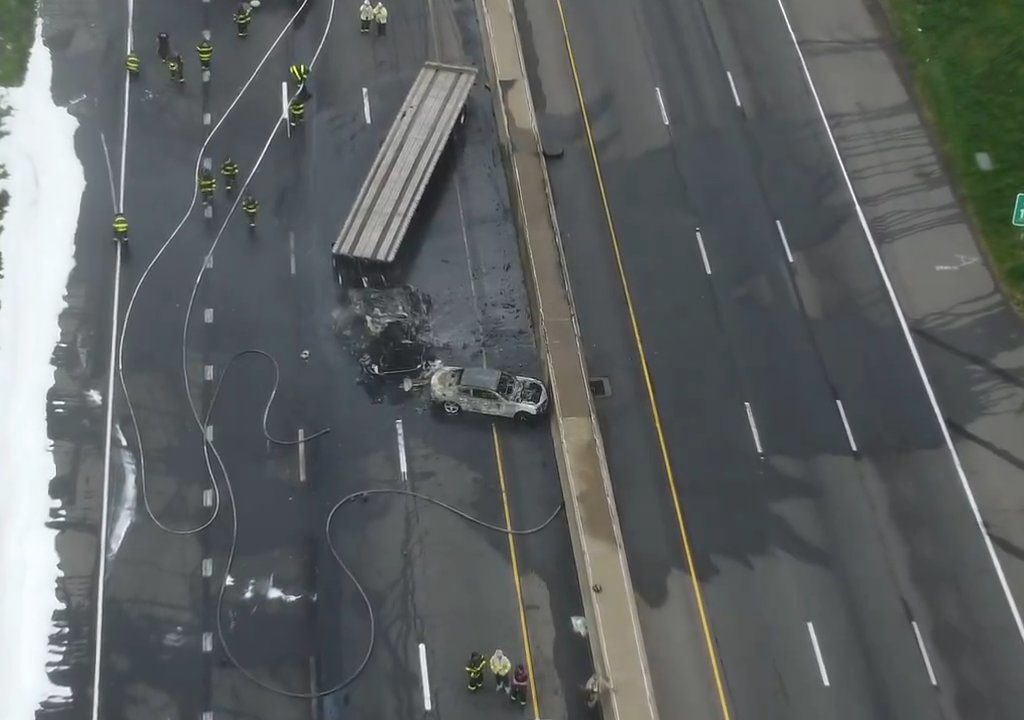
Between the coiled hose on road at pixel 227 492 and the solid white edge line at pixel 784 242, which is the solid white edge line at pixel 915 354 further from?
the coiled hose on road at pixel 227 492

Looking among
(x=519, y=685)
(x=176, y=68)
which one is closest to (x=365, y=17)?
(x=176, y=68)

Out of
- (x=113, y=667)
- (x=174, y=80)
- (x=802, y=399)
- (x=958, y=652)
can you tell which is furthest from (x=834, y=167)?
(x=113, y=667)

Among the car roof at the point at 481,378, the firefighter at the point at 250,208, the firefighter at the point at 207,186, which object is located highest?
the firefighter at the point at 207,186

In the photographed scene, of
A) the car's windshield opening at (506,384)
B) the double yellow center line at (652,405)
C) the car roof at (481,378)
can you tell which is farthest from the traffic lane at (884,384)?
the car roof at (481,378)

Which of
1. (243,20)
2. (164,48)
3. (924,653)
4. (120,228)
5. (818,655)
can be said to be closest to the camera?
(818,655)

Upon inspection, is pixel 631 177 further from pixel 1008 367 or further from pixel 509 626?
pixel 509 626

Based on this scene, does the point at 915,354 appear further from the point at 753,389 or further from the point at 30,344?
the point at 30,344

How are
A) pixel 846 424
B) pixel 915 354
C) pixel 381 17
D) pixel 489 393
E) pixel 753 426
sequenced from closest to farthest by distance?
pixel 489 393, pixel 753 426, pixel 846 424, pixel 915 354, pixel 381 17
